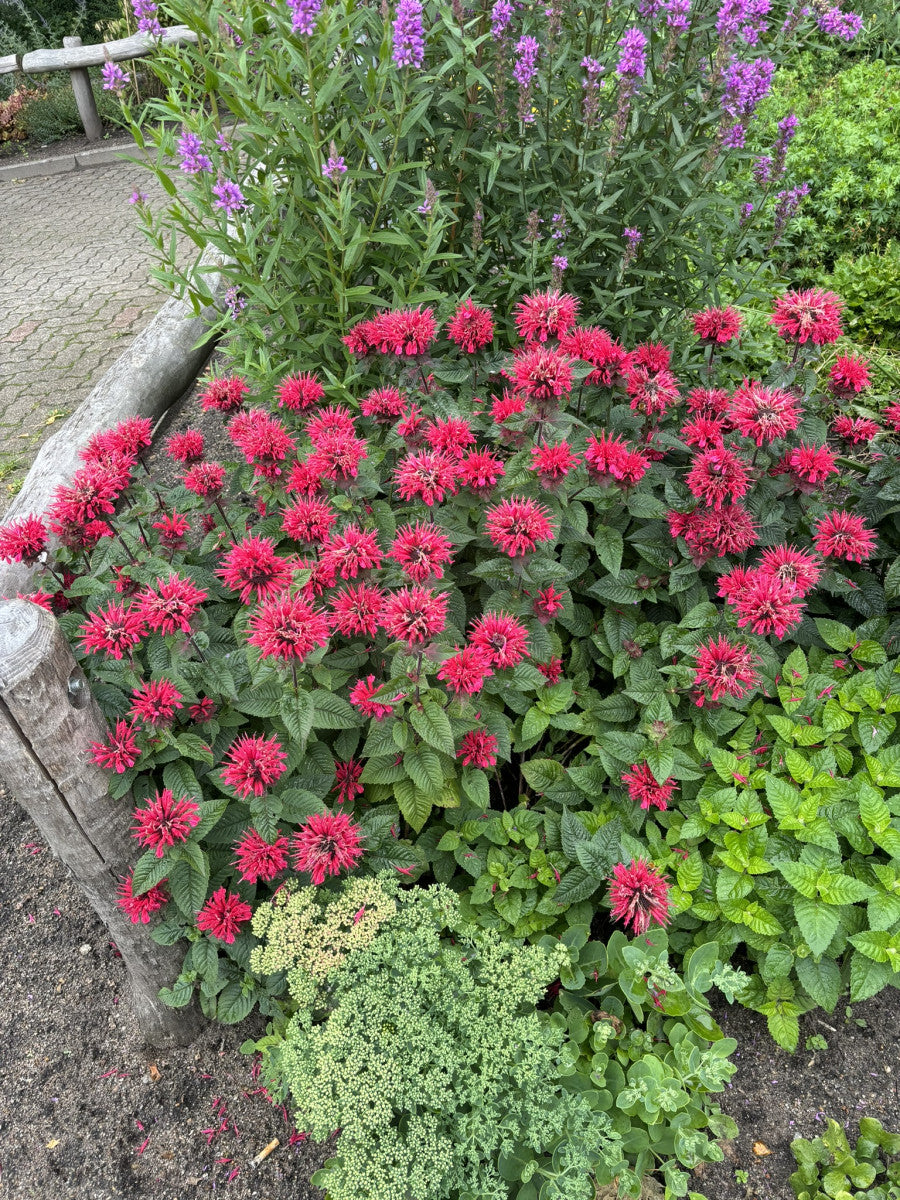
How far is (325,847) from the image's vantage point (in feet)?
5.21

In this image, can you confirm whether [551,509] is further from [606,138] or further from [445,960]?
[606,138]

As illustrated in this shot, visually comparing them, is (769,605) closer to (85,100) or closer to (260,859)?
(260,859)

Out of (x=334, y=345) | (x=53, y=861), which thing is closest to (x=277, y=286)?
(x=334, y=345)

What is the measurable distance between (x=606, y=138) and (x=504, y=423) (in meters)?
1.25

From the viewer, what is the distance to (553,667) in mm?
2072

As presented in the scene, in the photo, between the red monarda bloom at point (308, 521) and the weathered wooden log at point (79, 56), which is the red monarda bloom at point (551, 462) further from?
the weathered wooden log at point (79, 56)

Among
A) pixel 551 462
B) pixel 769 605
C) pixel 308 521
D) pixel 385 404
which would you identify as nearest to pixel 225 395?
pixel 385 404

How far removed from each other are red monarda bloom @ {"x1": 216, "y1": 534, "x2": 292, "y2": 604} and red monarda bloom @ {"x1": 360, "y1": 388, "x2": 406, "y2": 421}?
544 millimetres

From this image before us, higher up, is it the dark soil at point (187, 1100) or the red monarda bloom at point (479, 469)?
the red monarda bloom at point (479, 469)

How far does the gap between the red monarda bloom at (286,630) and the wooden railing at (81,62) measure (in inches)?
308

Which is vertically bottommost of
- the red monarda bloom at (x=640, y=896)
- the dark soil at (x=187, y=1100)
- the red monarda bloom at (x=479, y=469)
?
the dark soil at (x=187, y=1100)

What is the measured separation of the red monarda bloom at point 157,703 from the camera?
1.59 meters

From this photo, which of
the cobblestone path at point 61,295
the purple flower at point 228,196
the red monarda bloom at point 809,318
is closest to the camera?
the red monarda bloom at point 809,318

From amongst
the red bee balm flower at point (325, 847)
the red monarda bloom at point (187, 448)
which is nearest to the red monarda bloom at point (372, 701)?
the red bee balm flower at point (325, 847)
